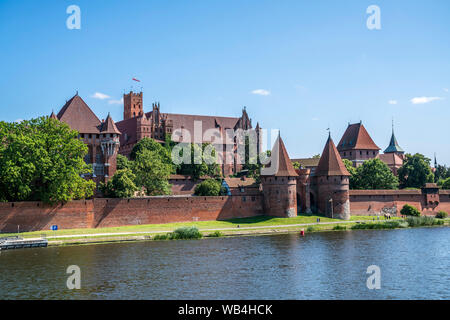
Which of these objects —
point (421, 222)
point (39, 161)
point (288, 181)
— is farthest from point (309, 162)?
point (39, 161)

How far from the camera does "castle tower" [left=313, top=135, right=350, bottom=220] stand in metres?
62.6

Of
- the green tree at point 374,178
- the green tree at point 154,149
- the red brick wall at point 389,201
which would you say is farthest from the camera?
the green tree at point 154,149

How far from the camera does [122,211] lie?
180 ft

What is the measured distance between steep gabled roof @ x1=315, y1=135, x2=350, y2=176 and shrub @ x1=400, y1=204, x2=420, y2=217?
34.8ft

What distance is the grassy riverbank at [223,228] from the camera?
150 feet

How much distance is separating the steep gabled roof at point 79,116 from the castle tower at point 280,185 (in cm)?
2152

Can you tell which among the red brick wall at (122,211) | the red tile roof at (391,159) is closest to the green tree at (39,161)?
the red brick wall at (122,211)

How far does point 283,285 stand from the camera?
27797 millimetres

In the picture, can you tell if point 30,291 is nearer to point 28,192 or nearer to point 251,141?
point 28,192

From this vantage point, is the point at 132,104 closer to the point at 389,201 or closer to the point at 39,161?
the point at 389,201
